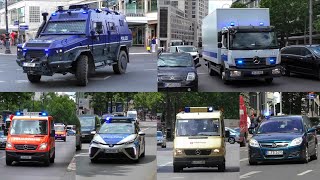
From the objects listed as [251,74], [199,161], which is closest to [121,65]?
[251,74]

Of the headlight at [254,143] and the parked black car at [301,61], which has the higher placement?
the parked black car at [301,61]

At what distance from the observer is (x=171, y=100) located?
7688 millimetres

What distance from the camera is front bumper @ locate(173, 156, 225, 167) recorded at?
285 inches

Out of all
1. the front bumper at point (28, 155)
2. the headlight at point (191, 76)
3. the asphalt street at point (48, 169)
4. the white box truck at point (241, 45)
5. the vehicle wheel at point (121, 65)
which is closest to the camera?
the asphalt street at point (48, 169)

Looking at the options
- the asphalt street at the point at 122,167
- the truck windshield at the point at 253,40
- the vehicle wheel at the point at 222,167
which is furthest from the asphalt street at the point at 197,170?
the truck windshield at the point at 253,40

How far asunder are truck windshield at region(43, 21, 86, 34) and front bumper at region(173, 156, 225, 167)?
3.42 metres

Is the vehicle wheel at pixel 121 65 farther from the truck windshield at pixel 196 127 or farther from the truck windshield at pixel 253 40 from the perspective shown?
the truck windshield at pixel 196 127

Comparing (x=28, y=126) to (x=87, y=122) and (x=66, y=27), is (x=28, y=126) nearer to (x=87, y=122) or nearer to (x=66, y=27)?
(x=87, y=122)

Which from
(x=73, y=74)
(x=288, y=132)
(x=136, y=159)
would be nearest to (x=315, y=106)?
(x=288, y=132)

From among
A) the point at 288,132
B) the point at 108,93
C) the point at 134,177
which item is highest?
the point at 108,93

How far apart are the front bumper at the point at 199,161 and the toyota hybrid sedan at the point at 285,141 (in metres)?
0.54

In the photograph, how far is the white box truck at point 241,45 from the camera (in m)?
10.8

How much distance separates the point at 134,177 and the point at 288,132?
2211 mm

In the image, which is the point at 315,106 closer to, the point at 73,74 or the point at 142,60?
the point at 142,60
